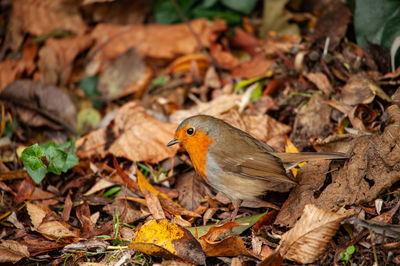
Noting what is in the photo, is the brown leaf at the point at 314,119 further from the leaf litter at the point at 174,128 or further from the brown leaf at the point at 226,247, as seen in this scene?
the brown leaf at the point at 226,247

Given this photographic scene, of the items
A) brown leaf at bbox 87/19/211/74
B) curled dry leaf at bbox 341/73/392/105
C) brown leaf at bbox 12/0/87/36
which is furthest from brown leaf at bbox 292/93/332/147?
brown leaf at bbox 12/0/87/36

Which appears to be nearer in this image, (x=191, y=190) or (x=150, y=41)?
(x=191, y=190)

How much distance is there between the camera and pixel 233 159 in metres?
2.96

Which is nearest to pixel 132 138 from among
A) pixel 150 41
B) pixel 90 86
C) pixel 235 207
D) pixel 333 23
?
pixel 235 207

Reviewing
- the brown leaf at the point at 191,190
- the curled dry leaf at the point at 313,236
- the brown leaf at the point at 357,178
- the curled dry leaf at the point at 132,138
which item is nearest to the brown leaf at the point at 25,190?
Answer: the curled dry leaf at the point at 132,138

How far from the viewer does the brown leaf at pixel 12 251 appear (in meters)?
2.63

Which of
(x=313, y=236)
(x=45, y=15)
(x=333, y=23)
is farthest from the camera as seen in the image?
(x=45, y=15)

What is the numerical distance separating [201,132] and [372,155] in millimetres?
1330

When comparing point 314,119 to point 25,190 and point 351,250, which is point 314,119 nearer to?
point 351,250

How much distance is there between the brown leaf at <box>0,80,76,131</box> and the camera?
13.8 feet

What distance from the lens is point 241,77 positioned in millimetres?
4418

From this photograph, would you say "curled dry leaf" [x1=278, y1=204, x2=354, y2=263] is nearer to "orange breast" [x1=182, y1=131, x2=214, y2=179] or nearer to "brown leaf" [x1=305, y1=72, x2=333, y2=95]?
"orange breast" [x1=182, y1=131, x2=214, y2=179]

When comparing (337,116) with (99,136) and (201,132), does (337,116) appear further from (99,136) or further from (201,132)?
(99,136)

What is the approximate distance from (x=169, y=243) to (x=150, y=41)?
3.23 metres
